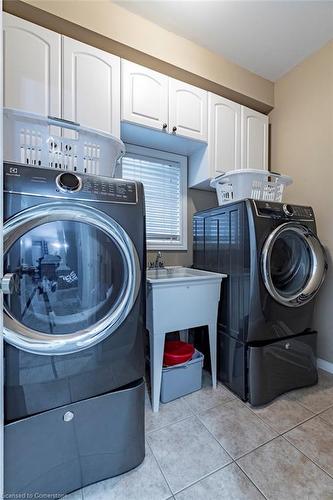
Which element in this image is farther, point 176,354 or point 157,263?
point 157,263

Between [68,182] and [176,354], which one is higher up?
[68,182]

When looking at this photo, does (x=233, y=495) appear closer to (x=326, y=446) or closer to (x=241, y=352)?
(x=326, y=446)

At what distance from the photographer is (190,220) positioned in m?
2.37

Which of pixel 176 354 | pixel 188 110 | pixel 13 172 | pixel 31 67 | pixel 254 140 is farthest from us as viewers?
pixel 254 140

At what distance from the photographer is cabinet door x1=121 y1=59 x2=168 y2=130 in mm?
1676

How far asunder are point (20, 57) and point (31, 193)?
1.16 metres

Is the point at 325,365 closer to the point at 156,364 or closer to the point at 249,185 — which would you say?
the point at 156,364

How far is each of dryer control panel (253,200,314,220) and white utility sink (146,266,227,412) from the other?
19.9 inches

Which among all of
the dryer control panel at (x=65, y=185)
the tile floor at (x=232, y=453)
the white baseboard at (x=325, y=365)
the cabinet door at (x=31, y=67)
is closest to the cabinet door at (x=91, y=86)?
the cabinet door at (x=31, y=67)

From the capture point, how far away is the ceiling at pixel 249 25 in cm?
167

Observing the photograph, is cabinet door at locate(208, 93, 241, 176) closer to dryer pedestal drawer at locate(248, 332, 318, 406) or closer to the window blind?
the window blind

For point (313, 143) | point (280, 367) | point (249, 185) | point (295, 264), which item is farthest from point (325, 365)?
point (313, 143)

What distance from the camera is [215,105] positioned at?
6.73 ft

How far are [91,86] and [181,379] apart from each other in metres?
2.08
